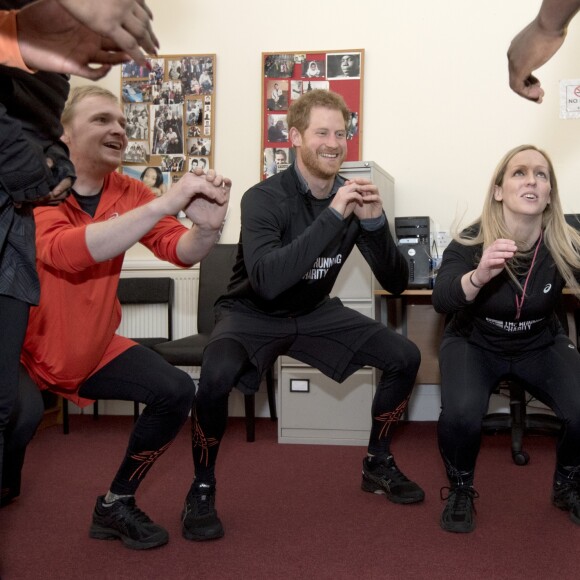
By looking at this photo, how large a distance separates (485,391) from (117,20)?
178 cm

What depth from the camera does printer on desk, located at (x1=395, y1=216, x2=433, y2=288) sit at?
3.80m

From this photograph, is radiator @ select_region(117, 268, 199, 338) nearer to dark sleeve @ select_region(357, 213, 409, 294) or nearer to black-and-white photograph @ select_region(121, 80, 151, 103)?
black-and-white photograph @ select_region(121, 80, 151, 103)

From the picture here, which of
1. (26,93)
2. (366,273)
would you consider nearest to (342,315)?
(366,273)

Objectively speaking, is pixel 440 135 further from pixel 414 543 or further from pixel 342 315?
pixel 414 543

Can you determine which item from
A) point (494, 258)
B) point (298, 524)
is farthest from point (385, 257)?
point (298, 524)

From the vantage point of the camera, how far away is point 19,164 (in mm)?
1426

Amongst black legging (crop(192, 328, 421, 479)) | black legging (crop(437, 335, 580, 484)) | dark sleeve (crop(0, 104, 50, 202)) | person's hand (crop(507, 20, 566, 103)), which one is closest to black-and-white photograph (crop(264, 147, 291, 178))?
black legging (crop(192, 328, 421, 479))

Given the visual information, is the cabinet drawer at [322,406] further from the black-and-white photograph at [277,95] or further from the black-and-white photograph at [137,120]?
the black-and-white photograph at [137,120]

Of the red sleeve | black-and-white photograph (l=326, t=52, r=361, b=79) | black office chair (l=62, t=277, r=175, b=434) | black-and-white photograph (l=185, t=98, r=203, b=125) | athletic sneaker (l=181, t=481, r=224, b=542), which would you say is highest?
black-and-white photograph (l=326, t=52, r=361, b=79)

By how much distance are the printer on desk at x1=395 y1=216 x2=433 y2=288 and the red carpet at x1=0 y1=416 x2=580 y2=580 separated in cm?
88

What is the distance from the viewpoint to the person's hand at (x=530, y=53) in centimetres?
172

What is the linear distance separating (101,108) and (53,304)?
0.65 metres

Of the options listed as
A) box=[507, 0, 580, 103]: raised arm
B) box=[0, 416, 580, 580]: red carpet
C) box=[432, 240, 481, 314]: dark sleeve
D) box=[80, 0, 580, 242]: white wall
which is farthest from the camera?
box=[80, 0, 580, 242]: white wall

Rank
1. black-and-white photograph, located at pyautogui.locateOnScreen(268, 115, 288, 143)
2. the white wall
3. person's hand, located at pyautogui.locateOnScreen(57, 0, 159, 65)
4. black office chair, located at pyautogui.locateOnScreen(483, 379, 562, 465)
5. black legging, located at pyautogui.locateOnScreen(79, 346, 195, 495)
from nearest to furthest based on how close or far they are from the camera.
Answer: person's hand, located at pyautogui.locateOnScreen(57, 0, 159, 65) → black legging, located at pyautogui.locateOnScreen(79, 346, 195, 495) → black office chair, located at pyautogui.locateOnScreen(483, 379, 562, 465) → the white wall → black-and-white photograph, located at pyautogui.locateOnScreen(268, 115, 288, 143)
